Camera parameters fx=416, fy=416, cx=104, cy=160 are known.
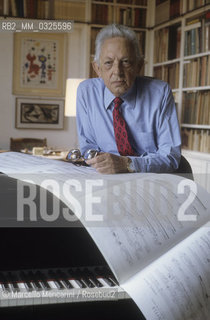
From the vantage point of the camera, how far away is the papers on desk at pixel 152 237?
1.74 feet

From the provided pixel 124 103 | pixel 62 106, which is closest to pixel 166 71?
pixel 62 106

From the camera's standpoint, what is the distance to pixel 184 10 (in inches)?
183

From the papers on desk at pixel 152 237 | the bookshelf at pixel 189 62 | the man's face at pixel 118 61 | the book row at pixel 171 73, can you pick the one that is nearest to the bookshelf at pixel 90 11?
the bookshelf at pixel 189 62

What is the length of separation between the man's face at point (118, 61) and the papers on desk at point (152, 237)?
0.75 metres

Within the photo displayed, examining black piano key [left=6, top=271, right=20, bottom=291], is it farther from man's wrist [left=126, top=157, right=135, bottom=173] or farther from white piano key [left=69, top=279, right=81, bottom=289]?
man's wrist [left=126, top=157, right=135, bottom=173]

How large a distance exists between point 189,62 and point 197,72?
0.66 feet

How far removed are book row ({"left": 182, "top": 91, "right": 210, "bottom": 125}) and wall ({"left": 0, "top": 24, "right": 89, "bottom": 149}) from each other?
143 cm

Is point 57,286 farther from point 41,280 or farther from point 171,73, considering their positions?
point 171,73

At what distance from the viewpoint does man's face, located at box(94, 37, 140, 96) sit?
1.34 meters

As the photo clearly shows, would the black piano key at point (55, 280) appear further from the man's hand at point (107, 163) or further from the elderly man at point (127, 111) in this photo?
the elderly man at point (127, 111)

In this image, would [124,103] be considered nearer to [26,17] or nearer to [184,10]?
[184,10]

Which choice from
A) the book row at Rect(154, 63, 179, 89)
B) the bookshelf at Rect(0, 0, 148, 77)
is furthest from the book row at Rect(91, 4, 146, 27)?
the book row at Rect(154, 63, 179, 89)

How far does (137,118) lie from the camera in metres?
1.53

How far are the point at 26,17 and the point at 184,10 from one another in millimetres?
1945
